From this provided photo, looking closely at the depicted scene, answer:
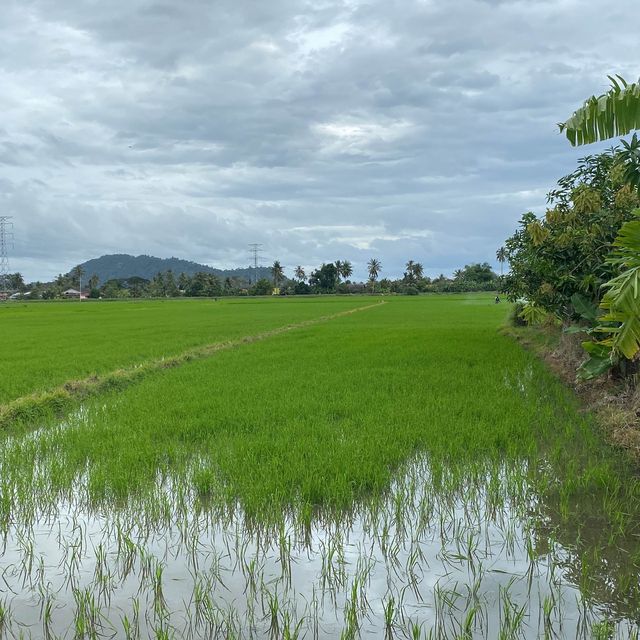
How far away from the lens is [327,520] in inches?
142

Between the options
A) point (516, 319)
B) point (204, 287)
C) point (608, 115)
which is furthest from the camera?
point (204, 287)

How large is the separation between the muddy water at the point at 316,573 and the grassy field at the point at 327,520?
1cm

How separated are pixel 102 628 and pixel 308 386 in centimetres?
583

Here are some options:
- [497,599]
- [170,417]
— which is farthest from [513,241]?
[497,599]

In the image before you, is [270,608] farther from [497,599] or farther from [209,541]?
[497,599]

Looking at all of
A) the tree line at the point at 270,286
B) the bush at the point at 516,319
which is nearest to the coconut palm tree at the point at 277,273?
the tree line at the point at 270,286

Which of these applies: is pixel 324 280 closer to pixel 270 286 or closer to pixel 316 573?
pixel 270 286

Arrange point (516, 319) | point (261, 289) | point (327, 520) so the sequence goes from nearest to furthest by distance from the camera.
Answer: point (327, 520) → point (516, 319) → point (261, 289)

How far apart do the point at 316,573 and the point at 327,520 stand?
1.97 ft

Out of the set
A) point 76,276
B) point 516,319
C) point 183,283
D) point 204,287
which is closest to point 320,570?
point 516,319

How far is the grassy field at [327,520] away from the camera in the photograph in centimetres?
265

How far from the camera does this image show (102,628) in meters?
2.56

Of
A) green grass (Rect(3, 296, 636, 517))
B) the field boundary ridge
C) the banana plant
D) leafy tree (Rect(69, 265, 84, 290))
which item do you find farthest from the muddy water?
leafy tree (Rect(69, 265, 84, 290))

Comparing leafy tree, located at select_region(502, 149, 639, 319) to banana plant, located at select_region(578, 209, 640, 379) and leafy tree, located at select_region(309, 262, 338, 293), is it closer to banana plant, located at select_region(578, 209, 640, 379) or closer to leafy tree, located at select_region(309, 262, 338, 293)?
banana plant, located at select_region(578, 209, 640, 379)
